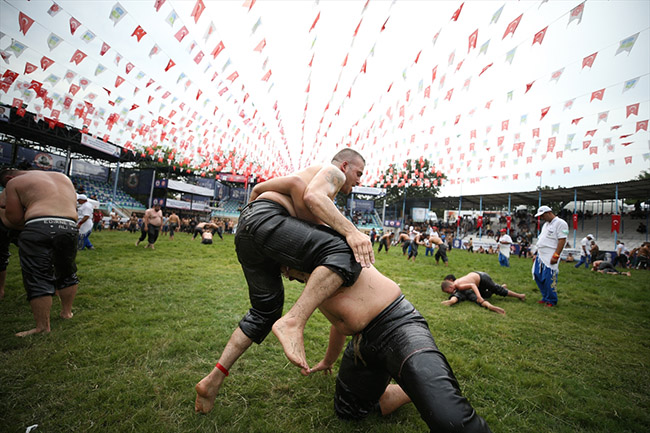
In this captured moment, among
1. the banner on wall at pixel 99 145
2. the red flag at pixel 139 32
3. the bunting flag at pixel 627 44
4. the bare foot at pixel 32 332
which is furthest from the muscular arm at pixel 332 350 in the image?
the banner on wall at pixel 99 145

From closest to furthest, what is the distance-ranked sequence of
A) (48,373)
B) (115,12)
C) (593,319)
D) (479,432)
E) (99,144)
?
(479,432) → (48,373) → (593,319) → (115,12) → (99,144)

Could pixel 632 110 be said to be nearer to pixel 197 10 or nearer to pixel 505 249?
pixel 505 249

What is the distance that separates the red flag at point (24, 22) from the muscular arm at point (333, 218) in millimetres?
8117

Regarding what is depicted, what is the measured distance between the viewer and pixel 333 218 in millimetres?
1506

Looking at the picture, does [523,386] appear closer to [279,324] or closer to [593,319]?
[279,324]

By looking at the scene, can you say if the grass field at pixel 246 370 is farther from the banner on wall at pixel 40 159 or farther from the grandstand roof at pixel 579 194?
the banner on wall at pixel 40 159

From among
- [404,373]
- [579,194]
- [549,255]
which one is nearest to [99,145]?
[404,373]

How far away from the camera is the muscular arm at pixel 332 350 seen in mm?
2203

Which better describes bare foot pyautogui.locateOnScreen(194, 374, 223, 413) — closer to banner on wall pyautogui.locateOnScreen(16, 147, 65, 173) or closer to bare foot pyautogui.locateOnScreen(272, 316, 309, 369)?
bare foot pyautogui.locateOnScreen(272, 316, 309, 369)

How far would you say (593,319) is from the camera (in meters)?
4.58

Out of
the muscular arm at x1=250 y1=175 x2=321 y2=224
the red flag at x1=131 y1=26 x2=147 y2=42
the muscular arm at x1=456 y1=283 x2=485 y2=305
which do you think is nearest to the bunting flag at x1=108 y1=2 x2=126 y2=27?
the red flag at x1=131 y1=26 x2=147 y2=42

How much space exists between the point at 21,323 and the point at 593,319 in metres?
8.06

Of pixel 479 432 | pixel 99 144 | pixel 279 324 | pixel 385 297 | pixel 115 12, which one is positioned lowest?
pixel 479 432

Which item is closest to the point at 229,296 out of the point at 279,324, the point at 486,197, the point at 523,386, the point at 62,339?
the point at 62,339
